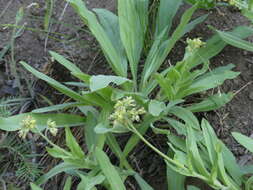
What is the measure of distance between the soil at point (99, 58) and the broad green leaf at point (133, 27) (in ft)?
0.69

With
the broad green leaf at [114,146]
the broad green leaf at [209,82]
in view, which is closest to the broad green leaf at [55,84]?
the broad green leaf at [114,146]

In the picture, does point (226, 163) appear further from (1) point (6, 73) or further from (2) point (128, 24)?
(1) point (6, 73)

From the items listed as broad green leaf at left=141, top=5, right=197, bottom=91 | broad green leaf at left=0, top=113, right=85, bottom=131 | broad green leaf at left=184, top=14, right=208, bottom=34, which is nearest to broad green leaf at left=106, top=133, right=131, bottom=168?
broad green leaf at left=0, top=113, right=85, bottom=131

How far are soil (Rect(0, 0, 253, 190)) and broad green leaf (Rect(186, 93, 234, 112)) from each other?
0.13 m

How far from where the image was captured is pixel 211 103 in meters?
1.83

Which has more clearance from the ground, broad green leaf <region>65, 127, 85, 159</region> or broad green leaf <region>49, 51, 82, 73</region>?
broad green leaf <region>49, 51, 82, 73</region>

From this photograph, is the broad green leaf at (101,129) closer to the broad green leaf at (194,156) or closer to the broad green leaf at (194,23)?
the broad green leaf at (194,156)

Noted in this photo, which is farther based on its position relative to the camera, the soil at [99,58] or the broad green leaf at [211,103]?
the soil at [99,58]

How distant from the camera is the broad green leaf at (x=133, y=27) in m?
1.97

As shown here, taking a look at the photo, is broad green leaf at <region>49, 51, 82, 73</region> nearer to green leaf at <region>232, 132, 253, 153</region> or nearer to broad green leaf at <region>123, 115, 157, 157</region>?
broad green leaf at <region>123, 115, 157, 157</region>

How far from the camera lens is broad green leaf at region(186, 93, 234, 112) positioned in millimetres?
1811

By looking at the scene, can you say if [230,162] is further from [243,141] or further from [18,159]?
[18,159]

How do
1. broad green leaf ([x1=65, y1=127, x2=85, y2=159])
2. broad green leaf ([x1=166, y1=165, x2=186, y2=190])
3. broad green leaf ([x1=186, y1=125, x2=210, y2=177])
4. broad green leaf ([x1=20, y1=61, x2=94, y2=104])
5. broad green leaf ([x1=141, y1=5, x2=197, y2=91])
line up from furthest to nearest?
broad green leaf ([x1=141, y1=5, x2=197, y2=91])
broad green leaf ([x1=20, y1=61, x2=94, y2=104])
broad green leaf ([x1=166, y1=165, x2=186, y2=190])
broad green leaf ([x1=65, y1=127, x2=85, y2=159])
broad green leaf ([x1=186, y1=125, x2=210, y2=177])

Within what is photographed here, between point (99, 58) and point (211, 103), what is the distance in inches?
28.9
